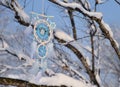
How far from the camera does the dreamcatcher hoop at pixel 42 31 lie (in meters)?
3.94

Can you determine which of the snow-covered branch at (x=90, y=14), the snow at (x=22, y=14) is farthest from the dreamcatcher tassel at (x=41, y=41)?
the snow at (x=22, y=14)

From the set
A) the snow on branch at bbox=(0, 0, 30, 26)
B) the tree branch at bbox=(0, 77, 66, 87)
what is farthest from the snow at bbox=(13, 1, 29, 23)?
the tree branch at bbox=(0, 77, 66, 87)

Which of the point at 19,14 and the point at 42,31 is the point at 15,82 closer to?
the point at 42,31

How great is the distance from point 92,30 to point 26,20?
4.53ft

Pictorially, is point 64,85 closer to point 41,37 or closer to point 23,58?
point 41,37

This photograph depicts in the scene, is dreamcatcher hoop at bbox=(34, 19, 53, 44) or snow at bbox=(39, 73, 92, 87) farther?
snow at bbox=(39, 73, 92, 87)

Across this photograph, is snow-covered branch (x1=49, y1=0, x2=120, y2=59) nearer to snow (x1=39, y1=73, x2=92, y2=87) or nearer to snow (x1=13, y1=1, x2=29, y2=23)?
snow (x1=13, y1=1, x2=29, y2=23)

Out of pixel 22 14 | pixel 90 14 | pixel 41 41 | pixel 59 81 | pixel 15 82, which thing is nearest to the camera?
pixel 41 41

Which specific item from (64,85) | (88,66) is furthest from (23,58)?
(64,85)

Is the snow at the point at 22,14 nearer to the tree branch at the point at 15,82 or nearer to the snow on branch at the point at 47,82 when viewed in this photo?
the snow on branch at the point at 47,82

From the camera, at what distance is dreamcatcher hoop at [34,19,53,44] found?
394 centimetres

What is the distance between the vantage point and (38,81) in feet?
14.7

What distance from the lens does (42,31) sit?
400 centimetres

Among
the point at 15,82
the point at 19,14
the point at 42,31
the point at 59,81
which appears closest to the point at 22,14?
the point at 19,14
